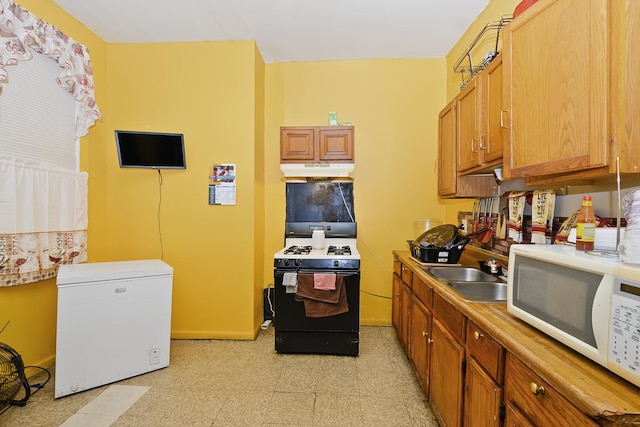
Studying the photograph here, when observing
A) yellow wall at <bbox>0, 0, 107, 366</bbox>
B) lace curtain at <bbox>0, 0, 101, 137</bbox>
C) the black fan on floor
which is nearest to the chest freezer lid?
yellow wall at <bbox>0, 0, 107, 366</bbox>

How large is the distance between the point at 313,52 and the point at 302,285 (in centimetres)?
236

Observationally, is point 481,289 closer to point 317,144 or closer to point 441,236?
point 441,236

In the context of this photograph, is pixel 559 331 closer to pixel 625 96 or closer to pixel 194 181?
pixel 625 96

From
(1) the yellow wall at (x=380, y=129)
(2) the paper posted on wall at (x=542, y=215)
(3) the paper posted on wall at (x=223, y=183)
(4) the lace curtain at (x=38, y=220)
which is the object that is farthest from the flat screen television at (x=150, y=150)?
(2) the paper posted on wall at (x=542, y=215)

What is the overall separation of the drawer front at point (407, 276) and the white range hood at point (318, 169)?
1.05 metres

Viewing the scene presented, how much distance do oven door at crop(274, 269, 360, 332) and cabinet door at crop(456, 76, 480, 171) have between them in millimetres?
1211

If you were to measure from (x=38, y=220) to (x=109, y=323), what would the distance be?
0.92 metres

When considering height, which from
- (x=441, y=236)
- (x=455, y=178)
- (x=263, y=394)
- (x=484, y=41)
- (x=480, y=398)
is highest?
(x=484, y=41)

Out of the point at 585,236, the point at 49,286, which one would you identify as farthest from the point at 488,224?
the point at 49,286

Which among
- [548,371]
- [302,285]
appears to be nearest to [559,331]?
[548,371]

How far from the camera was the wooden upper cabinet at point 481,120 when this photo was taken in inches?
65.9

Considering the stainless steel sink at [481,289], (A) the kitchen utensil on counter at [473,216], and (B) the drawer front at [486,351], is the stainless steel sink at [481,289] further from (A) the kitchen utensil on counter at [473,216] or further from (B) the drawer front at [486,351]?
(A) the kitchen utensil on counter at [473,216]

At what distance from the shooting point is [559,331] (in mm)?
953

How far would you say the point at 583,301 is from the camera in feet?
2.91
